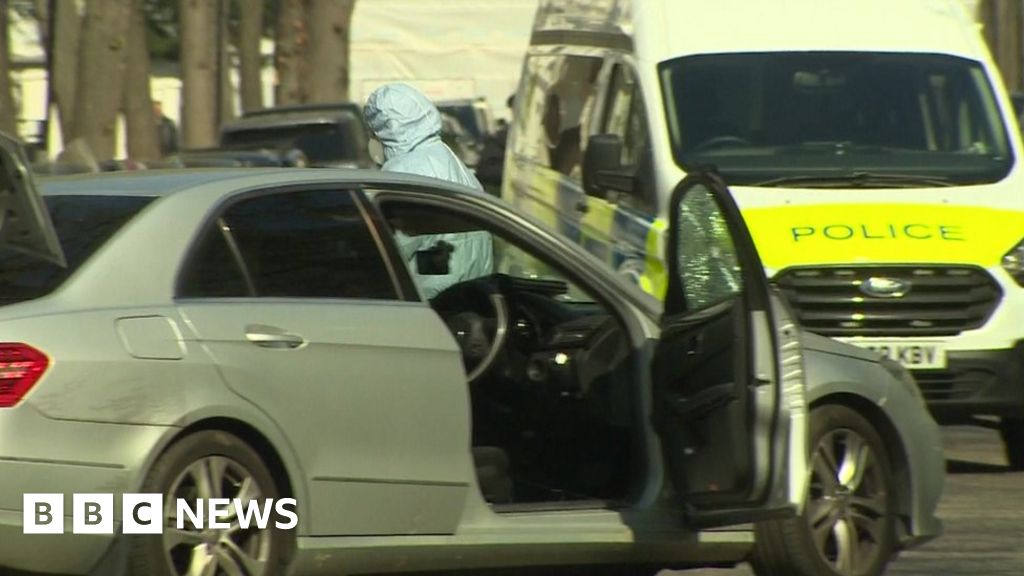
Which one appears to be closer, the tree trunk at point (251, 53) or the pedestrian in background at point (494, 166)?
the pedestrian in background at point (494, 166)

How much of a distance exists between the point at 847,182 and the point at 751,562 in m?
4.36

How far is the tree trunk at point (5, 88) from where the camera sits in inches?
1084

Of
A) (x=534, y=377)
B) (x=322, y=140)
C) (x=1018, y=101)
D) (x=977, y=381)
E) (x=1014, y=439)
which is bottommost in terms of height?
(x=322, y=140)

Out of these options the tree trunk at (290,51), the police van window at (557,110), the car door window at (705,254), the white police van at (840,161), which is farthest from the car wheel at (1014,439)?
the tree trunk at (290,51)

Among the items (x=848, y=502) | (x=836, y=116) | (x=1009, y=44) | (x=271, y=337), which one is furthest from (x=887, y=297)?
(x=1009, y=44)

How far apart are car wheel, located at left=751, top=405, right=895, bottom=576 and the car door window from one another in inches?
25.9

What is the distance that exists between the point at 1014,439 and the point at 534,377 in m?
5.07

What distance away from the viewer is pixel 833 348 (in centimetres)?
809

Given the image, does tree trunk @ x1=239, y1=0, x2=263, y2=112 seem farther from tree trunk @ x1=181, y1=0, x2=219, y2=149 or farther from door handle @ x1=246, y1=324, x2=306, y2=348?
door handle @ x1=246, y1=324, x2=306, y2=348

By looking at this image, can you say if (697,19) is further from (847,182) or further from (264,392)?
(264,392)

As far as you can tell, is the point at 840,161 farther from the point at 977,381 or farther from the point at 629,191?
the point at 977,381

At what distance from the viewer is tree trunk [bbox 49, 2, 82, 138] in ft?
116

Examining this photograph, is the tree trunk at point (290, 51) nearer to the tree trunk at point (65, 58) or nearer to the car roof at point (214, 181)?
the tree trunk at point (65, 58)

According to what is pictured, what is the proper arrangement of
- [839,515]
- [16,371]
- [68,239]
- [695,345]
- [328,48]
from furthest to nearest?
[328,48], [839,515], [695,345], [68,239], [16,371]
